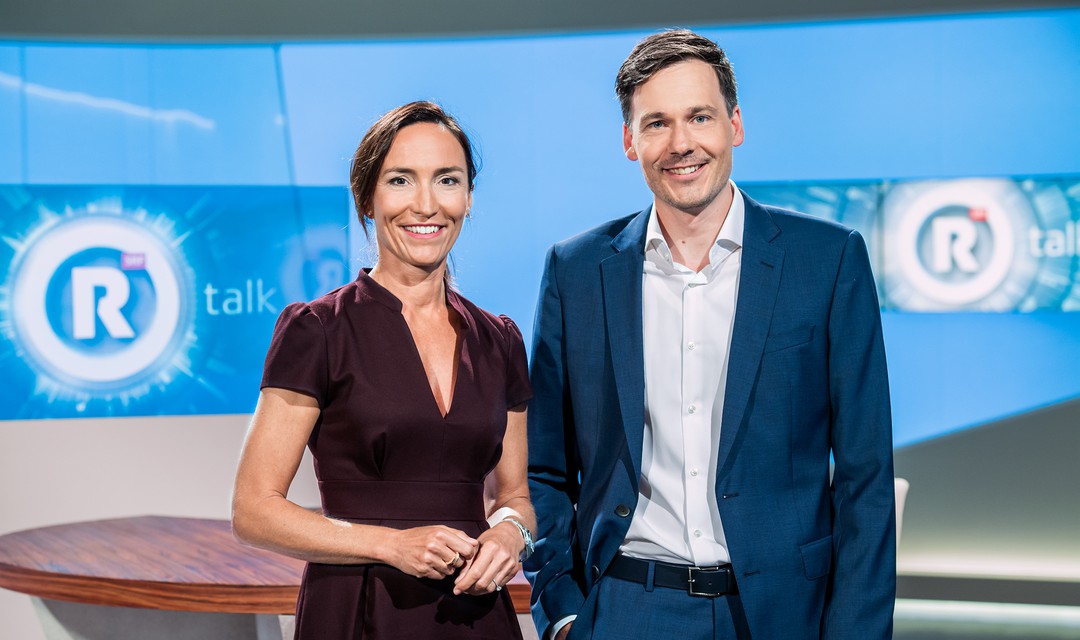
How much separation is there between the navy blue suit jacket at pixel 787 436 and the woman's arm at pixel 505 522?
129 millimetres

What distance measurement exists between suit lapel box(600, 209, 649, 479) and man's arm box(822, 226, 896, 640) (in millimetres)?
332

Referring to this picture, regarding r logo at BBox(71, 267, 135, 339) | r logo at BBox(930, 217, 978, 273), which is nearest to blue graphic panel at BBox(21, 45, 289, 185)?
r logo at BBox(71, 267, 135, 339)

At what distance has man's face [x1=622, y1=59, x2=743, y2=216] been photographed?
1760mm

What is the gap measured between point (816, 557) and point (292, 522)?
34.8 inches

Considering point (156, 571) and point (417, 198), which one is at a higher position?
point (417, 198)

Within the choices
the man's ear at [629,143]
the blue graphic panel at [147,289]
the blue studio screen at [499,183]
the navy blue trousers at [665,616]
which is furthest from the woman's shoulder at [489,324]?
the blue graphic panel at [147,289]

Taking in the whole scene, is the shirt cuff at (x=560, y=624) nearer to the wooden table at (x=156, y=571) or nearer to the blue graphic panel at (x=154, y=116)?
the wooden table at (x=156, y=571)

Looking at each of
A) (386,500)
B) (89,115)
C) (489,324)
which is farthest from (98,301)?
(386,500)

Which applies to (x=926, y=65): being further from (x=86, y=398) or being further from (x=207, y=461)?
(x=86, y=398)

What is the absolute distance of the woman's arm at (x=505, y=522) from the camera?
162 cm

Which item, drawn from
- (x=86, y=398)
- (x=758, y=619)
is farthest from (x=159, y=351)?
(x=758, y=619)

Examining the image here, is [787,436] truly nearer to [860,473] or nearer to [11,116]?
[860,473]

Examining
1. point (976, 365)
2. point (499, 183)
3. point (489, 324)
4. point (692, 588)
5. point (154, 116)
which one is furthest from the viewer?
point (499, 183)

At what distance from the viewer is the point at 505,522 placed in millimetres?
1776
